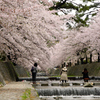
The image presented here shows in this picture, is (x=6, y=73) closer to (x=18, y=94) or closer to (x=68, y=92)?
(x=68, y=92)

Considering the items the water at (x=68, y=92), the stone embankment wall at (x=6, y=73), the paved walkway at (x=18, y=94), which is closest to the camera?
the paved walkway at (x=18, y=94)

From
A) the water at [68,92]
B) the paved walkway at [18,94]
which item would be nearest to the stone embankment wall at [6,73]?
the water at [68,92]

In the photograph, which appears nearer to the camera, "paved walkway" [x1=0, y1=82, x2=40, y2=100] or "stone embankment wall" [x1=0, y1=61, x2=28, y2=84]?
"paved walkway" [x1=0, y1=82, x2=40, y2=100]

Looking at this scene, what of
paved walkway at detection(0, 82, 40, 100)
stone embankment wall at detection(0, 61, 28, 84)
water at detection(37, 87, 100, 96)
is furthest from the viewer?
stone embankment wall at detection(0, 61, 28, 84)

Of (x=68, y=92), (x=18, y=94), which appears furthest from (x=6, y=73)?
(x=18, y=94)

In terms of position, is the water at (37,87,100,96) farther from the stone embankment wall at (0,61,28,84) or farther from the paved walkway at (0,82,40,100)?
the stone embankment wall at (0,61,28,84)

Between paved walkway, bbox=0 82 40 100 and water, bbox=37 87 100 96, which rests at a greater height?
paved walkway, bbox=0 82 40 100

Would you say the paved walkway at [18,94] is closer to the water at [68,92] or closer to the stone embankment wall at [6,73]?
the water at [68,92]

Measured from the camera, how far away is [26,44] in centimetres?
1471

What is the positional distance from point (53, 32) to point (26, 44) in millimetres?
1974

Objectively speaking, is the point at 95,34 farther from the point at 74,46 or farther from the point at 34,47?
the point at 34,47

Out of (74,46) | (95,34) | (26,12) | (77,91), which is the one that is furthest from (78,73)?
(26,12)

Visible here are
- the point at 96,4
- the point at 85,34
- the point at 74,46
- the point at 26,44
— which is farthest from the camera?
the point at 74,46

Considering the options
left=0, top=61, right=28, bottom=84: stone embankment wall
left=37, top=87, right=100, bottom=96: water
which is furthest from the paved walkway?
left=0, top=61, right=28, bottom=84: stone embankment wall
